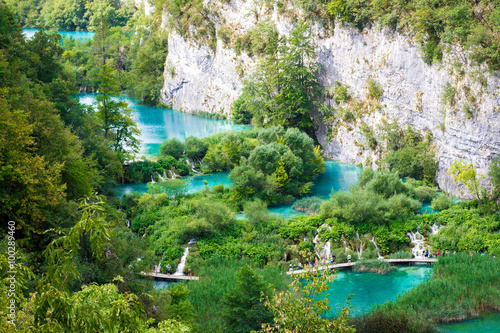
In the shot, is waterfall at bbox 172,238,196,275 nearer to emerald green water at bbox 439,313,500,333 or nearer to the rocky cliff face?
emerald green water at bbox 439,313,500,333

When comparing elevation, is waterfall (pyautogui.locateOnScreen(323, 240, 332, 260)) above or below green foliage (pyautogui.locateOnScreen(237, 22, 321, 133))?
below

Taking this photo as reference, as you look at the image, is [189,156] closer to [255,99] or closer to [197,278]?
[255,99]

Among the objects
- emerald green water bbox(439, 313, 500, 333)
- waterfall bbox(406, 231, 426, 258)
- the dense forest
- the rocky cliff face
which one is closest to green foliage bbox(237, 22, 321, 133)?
the dense forest

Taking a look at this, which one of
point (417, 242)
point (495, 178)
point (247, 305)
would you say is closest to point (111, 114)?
point (417, 242)

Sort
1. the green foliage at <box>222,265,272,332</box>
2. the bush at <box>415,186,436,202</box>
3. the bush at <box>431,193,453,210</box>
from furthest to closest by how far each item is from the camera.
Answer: the bush at <box>415,186,436,202</box>, the bush at <box>431,193,453,210</box>, the green foliage at <box>222,265,272,332</box>

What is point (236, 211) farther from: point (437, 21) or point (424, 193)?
point (437, 21)

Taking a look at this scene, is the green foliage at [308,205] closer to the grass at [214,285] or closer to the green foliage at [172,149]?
the grass at [214,285]

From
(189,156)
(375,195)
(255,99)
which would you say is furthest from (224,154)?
(375,195)

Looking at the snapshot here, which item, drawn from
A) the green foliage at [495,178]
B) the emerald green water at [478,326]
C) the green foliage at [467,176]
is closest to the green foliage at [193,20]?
the green foliage at [467,176]
